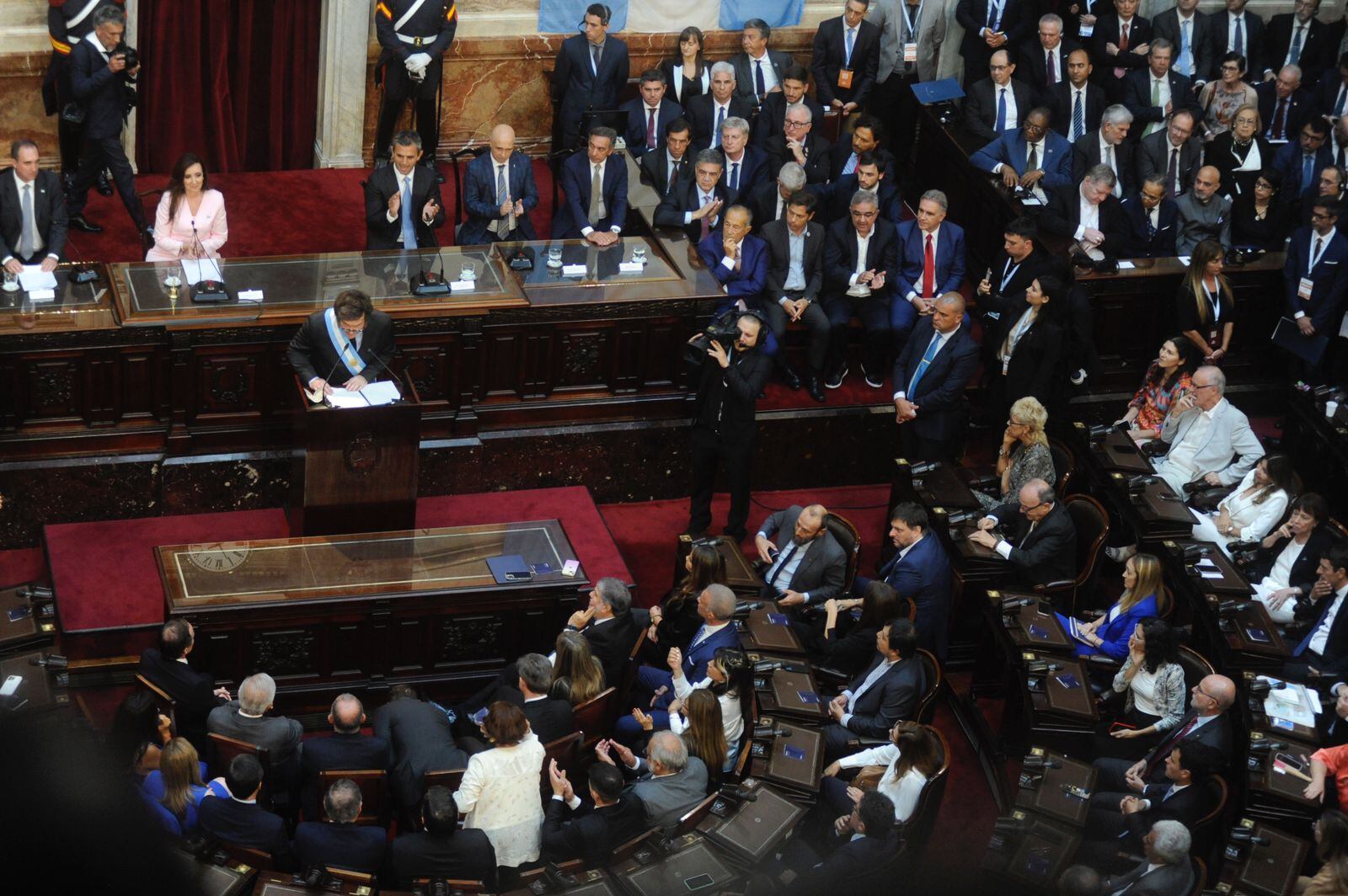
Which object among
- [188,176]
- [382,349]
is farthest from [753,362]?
[188,176]

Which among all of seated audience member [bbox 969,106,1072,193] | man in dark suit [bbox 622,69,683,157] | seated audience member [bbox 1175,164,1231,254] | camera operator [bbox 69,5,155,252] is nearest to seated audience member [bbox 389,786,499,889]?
camera operator [bbox 69,5,155,252]

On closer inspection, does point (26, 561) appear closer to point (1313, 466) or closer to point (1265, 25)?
point (1313, 466)

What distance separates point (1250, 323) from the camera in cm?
972

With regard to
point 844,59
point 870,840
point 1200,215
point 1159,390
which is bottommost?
point 870,840

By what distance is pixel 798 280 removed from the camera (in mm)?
9062

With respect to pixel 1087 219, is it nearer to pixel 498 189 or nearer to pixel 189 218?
pixel 498 189

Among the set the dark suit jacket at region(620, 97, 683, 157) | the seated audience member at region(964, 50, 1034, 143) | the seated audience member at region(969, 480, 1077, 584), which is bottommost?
the seated audience member at region(969, 480, 1077, 584)

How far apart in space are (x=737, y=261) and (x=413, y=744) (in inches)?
154

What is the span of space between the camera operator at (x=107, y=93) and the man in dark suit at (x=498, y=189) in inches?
73.1

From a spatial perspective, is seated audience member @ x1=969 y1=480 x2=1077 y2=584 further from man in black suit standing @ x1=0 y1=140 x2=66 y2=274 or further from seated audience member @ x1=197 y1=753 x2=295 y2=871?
man in black suit standing @ x1=0 y1=140 x2=66 y2=274

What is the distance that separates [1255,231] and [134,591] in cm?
709

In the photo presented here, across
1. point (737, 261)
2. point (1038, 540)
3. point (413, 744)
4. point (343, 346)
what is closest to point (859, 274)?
point (737, 261)

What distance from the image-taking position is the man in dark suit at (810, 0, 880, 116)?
10.6 m

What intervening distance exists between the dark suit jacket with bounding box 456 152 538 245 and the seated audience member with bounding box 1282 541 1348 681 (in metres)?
4.72
